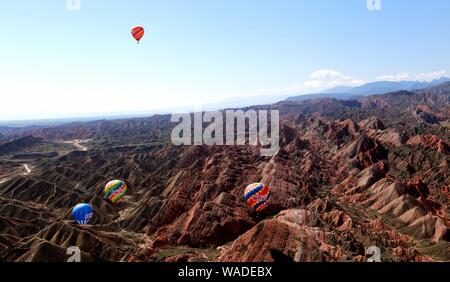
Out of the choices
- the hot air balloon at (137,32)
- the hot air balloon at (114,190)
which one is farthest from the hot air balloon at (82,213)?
the hot air balloon at (137,32)

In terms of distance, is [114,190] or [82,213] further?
[114,190]

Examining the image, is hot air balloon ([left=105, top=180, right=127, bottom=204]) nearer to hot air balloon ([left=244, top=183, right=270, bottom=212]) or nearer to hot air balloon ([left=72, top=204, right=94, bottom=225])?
hot air balloon ([left=72, top=204, right=94, bottom=225])

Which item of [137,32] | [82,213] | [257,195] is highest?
[137,32]

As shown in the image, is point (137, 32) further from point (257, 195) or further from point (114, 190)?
point (257, 195)

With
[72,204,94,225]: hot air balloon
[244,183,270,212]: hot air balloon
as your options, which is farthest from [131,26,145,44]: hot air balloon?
[244,183,270,212]: hot air balloon

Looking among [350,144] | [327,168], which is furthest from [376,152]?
[327,168]

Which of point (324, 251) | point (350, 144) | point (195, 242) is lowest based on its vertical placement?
point (195, 242)

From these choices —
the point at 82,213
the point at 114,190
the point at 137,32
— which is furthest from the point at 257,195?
the point at 137,32
